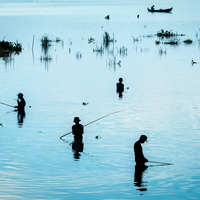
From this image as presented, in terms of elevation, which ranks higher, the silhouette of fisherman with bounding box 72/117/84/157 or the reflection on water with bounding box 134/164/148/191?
the silhouette of fisherman with bounding box 72/117/84/157

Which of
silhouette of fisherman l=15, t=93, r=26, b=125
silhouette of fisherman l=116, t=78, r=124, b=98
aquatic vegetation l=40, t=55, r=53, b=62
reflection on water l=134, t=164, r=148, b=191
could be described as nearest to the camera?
reflection on water l=134, t=164, r=148, b=191

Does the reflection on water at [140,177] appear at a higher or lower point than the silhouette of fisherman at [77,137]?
lower

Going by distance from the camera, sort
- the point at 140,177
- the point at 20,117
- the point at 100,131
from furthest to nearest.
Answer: the point at 20,117, the point at 100,131, the point at 140,177

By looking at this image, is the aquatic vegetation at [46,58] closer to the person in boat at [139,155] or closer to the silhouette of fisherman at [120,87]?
the silhouette of fisherman at [120,87]

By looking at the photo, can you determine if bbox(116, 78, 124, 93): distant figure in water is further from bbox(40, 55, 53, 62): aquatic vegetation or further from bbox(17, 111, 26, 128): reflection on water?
bbox(40, 55, 53, 62): aquatic vegetation

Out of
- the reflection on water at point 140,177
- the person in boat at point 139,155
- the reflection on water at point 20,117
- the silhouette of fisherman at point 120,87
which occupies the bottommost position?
the reflection on water at point 140,177

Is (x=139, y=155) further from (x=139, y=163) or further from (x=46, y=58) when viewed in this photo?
(x=46, y=58)

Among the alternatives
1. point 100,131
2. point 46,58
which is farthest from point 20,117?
point 46,58

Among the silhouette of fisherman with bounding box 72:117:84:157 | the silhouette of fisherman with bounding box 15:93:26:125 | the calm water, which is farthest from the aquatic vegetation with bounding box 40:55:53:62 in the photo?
the silhouette of fisherman with bounding box 72:117:84:157

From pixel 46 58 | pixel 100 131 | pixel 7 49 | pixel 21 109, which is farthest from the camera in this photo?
pixel 7 49

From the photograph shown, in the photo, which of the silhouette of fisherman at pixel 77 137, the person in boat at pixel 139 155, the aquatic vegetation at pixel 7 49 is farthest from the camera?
the aquatic vegetation at pixel 7 49

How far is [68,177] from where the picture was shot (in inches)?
490

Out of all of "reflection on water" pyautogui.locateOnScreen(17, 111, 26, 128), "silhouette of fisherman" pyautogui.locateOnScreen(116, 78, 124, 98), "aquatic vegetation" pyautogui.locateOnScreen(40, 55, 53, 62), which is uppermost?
"aquatic vegetation" pyautogui.locateOnScreen(40, 55, 53, 62)

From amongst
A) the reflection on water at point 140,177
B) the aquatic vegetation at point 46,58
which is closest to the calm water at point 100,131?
the reflection on water at point 140,177
